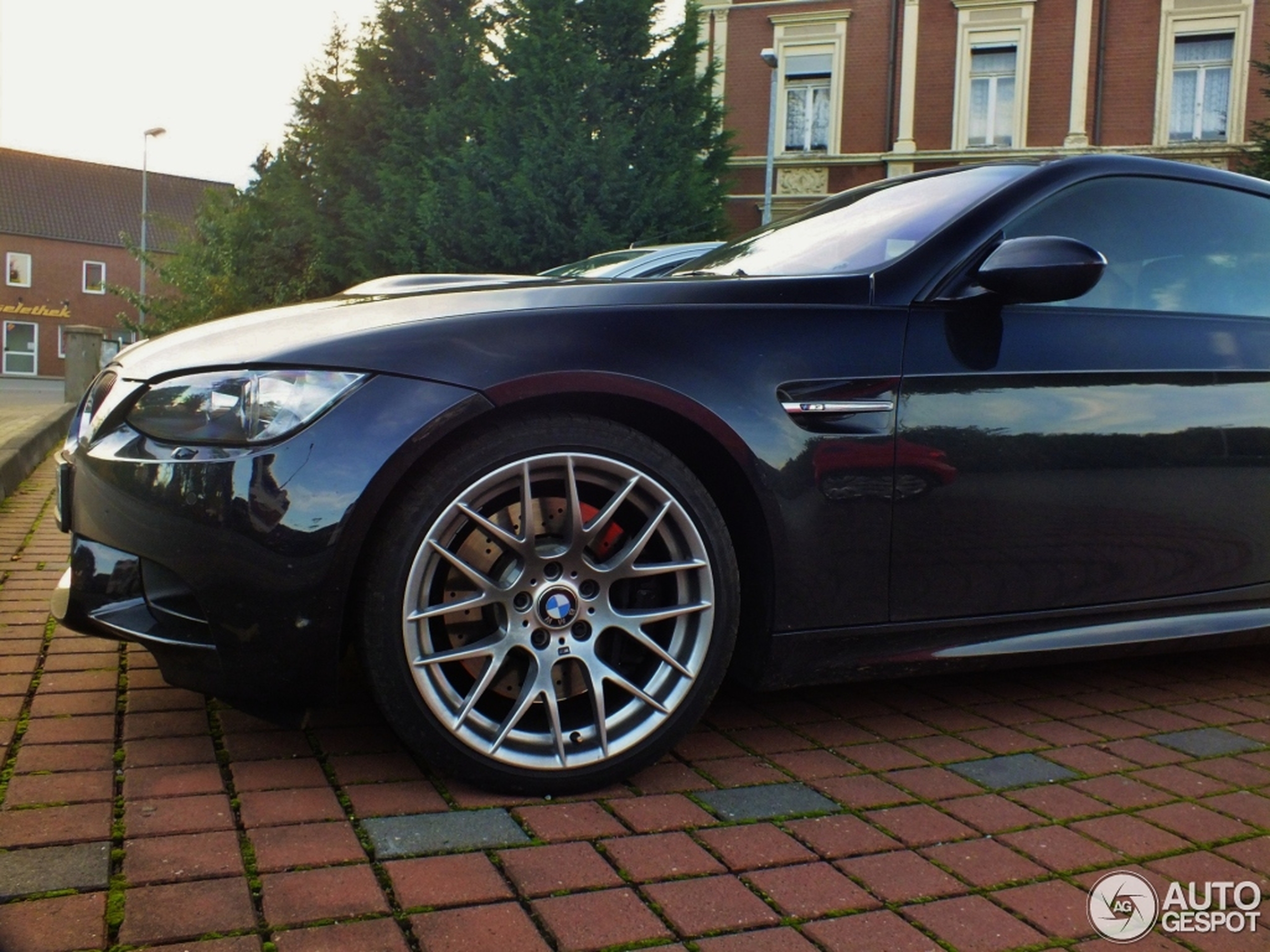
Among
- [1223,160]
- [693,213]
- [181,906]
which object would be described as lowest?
[181,906]

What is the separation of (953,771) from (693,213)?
52.4ft

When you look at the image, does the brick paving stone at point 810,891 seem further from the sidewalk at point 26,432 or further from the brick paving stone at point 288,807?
the sidewalk at point 26,432

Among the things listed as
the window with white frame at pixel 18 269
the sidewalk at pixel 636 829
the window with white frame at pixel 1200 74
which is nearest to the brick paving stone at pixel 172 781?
the sidewalk at pixel 636 829

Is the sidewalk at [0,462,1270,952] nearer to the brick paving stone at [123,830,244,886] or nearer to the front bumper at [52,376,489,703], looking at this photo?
the brick paving stone at [123,830,244,886]

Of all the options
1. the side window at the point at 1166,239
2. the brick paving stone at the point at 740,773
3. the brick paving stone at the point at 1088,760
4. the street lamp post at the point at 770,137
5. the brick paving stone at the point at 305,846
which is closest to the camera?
the brick paving stone at the point at 305,846

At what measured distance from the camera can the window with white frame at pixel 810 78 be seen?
24.8m

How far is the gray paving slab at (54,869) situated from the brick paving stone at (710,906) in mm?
884

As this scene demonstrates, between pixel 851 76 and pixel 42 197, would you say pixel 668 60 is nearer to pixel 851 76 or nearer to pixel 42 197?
pixel 851 76

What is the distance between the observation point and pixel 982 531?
105 inches

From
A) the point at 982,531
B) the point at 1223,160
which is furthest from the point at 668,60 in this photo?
the point at 982,531

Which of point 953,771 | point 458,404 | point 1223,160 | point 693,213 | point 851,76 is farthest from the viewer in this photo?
point 851,76

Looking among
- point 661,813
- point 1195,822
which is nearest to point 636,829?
point 661,813

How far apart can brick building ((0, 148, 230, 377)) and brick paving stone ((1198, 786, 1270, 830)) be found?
54.6 m

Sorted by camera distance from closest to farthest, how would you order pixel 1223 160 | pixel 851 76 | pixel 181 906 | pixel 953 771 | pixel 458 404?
pixel 181 906 → pixel 458 404 → pixel 953 771 → pixel 1223 160 → pixel 851 76
